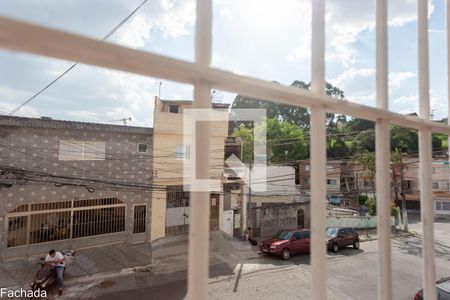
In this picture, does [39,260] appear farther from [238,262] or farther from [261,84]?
[261,84]

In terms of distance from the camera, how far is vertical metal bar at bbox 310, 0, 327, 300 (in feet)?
2.43

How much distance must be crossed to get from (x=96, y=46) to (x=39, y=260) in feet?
29.1

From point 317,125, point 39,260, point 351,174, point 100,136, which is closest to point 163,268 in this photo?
point 39,260

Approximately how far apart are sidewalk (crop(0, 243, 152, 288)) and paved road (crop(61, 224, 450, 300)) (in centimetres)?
65

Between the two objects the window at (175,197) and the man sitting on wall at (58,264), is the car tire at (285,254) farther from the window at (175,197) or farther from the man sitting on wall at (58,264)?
the man sitting on wall at (58,264)

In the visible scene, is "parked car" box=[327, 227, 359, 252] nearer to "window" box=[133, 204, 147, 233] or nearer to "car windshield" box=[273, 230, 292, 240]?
"car windshield" box=[273, 230, 292, 240]

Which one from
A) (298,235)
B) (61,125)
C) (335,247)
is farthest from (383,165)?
(335,247)

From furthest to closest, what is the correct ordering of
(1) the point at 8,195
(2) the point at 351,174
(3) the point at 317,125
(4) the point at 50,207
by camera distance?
(2) the point at 351,174, (4) the point at 50,207, (1) the point at 8,195, (3) the point at 317,125

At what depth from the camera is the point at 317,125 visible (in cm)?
75

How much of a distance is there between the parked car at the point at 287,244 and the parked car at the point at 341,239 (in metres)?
0.86

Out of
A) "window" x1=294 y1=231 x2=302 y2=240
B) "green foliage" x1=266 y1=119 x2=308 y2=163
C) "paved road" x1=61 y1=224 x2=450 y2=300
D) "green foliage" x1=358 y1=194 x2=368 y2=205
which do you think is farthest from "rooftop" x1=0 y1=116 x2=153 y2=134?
"green foliage" x1=358 y1=194 x2=368 y2=205

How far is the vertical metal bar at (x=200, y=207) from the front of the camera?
56cm

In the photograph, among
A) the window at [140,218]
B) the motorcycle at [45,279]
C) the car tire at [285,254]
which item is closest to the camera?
the motorcycle at [45,279]

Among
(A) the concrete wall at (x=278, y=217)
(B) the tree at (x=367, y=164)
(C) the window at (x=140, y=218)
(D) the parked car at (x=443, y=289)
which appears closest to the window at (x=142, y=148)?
(C) the window at (x=140, y=218)
